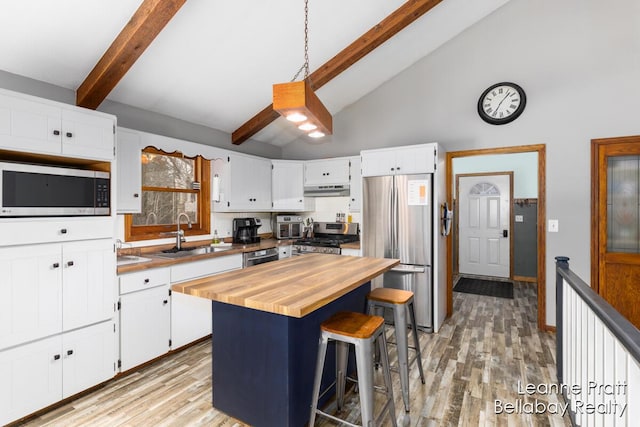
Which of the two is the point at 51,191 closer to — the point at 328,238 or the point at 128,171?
the point at 128,171

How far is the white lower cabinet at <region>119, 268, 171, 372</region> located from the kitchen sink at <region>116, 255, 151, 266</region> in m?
0.17

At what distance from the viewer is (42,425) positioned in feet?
6.97

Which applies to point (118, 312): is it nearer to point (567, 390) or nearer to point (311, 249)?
point (311, 249)

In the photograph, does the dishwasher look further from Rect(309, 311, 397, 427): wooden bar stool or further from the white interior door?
the white interior door

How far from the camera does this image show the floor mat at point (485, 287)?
525 centimetres

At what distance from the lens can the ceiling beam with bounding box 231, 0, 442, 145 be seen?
10.8ft

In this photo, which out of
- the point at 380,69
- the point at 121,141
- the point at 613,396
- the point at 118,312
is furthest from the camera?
the point at 380,69

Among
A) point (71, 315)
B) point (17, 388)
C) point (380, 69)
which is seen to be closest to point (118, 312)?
point (71, 315)

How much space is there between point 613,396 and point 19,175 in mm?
3431

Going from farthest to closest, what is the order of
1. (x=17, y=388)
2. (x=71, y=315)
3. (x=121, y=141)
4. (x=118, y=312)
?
(x=121, y=141) → (x=118, y=312) → (x=71, y=315) → (x=17, y=388)

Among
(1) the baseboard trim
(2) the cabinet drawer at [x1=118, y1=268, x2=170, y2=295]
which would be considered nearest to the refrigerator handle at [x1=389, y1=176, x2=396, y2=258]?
(2) the cabinet drawer at [x1=118, y1=268, x2=170, y2=295]

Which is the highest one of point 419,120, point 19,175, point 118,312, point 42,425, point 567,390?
point 419,120

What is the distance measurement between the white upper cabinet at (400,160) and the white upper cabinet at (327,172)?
0.61 metres

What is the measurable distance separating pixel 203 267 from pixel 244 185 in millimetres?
1363
